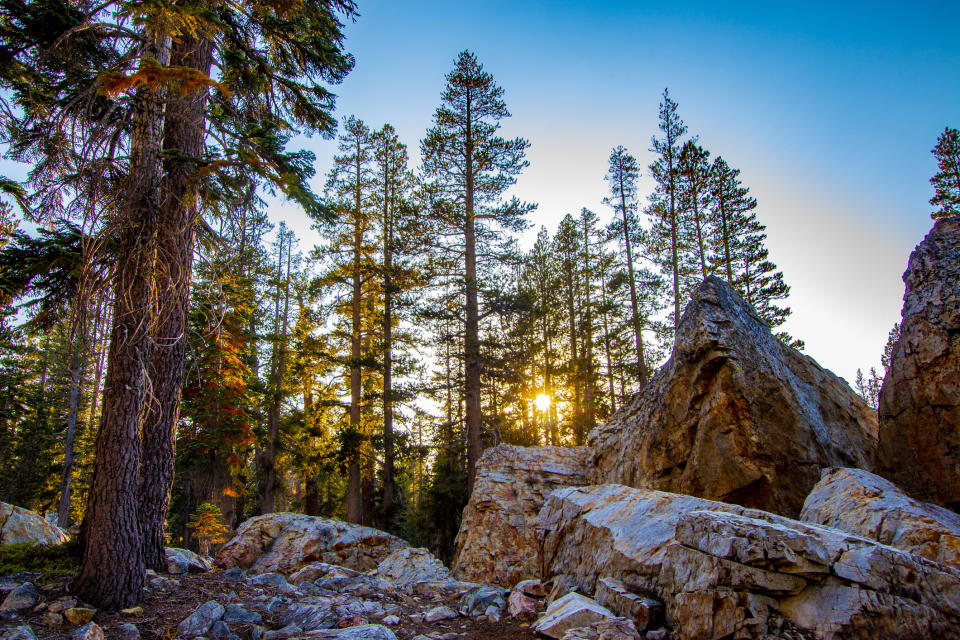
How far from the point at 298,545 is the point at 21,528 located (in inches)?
205

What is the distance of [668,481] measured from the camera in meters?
8.11

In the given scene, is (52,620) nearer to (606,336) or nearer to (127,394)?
(127,394)

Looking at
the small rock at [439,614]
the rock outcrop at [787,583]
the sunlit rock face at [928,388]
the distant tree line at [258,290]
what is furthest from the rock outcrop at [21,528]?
the sunlit rock face at [928,388]

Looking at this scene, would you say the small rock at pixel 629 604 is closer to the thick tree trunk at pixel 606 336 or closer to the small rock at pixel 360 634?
the small rock at pixel 360 634

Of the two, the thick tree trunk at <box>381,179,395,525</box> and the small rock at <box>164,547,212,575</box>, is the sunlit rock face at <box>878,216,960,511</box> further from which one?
the thick tree trunk at <box>381,179,395,525</box>

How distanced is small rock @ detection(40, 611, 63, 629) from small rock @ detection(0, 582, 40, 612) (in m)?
0.49

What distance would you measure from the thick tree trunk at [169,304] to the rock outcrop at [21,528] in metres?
4.25

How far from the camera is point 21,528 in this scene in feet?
28.0

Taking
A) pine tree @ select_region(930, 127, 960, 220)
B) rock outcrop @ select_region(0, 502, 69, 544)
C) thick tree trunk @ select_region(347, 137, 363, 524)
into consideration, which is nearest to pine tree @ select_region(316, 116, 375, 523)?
thick tree trunk @ select_region(347, 137, 363, 524)

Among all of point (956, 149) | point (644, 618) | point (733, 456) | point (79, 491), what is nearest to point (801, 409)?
point (733, 456)

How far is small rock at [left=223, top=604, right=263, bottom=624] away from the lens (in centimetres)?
474

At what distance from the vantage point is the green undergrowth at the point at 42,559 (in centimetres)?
552

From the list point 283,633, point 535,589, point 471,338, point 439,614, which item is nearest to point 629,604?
point 535,589

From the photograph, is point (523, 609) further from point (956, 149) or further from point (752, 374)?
point (956, 149)
